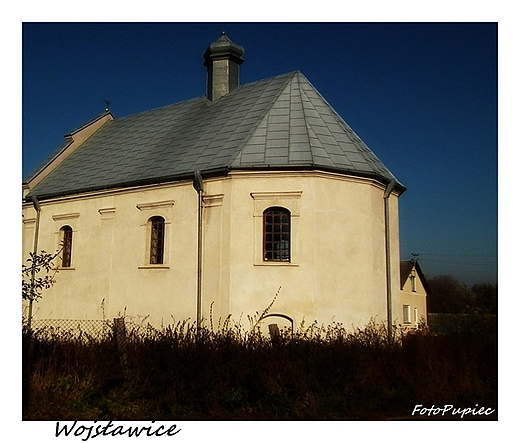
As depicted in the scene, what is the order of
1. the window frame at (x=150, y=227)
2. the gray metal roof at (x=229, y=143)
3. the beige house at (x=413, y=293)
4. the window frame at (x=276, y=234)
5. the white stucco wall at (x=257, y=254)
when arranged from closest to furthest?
the white stucco wall at (x=257, y=254), the window frame at (x=276, y=234), the gray metal roof at (x=229, y=143), the window frame at (x=150, y=227), the beige house at (x=413, y=293)

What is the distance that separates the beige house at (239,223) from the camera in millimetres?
13164

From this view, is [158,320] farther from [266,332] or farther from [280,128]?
[280,128]

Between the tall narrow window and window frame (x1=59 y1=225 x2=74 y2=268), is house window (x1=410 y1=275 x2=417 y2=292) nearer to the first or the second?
the tall narrow window

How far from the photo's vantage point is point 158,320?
14.3 m

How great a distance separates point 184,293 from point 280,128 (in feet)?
16.7

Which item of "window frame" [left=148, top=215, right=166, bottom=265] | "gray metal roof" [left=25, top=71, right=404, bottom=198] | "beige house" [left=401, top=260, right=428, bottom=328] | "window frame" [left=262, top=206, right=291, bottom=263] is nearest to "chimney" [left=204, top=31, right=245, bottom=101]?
"gray metal roof" [left=25, top=71, right=404, bottom=198]

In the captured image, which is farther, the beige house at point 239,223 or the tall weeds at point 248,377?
the beige house at point 239,223

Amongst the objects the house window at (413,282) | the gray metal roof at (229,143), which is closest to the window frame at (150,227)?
the gray metal roof at (229,143)

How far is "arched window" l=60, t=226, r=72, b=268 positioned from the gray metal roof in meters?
1.22

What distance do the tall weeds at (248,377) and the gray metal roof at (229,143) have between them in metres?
5.69

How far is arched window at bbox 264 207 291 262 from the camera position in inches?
528

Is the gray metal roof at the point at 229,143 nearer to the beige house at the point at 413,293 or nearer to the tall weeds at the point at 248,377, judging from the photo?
the tall weeds at the point at 248,377

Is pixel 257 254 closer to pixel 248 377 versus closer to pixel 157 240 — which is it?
pixel 157 240
